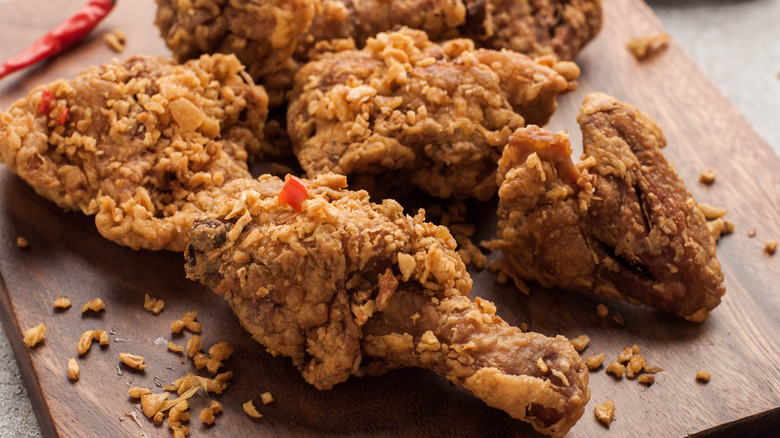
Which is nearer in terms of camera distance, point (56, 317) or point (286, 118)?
point (56, 317)

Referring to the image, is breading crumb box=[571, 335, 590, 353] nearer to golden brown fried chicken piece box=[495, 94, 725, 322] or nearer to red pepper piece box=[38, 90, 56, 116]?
golden brown fried chicken piece box=[495, 94, 725, 322]

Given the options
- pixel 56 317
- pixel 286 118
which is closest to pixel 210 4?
pixel 286 118

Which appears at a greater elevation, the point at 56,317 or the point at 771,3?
the point at 56,317

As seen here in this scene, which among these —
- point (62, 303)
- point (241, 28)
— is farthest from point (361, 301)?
point (241, 28)

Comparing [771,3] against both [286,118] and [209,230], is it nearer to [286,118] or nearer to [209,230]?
[286,118]

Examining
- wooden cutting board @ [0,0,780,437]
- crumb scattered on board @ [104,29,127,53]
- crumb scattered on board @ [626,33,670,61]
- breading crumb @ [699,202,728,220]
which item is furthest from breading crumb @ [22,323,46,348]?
crumb scattered on board @ [626,33,670,61]
